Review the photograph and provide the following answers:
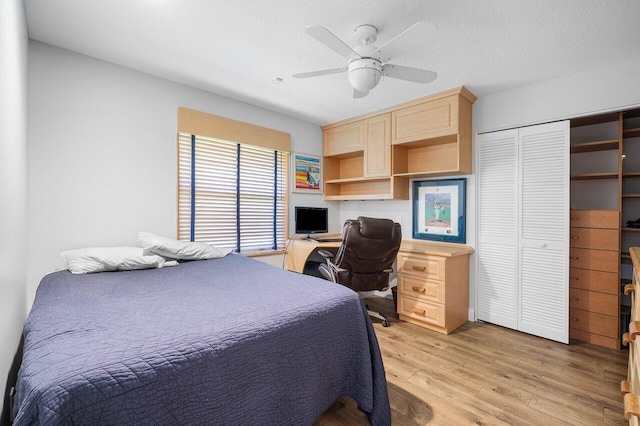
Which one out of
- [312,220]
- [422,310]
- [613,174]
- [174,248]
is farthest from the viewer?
[312,220]

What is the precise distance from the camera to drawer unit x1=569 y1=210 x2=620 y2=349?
8.25 ft

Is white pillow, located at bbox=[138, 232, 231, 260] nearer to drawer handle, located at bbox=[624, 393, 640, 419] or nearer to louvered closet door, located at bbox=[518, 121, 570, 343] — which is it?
drawer handle, located at bbox=[624, 393, 640, 419]

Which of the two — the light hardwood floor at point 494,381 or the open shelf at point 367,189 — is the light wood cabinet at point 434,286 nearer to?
the light hardwood floor at point 494,381

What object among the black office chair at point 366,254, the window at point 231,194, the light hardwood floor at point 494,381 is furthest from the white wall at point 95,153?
the light hardwood floor at point 494,381

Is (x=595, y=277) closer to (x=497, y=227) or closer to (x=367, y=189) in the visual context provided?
(x=497, y=227)

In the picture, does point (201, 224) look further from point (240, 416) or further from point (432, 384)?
point (432, 384)

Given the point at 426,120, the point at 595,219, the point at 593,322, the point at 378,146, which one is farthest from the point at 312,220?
the point at 593,322

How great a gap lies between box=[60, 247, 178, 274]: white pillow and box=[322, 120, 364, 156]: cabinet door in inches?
110

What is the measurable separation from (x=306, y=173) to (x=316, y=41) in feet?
7.12

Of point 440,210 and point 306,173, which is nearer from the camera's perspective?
point 440,210

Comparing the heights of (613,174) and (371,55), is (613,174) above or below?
below

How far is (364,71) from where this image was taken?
1900 mm

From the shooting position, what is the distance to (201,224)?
311cm

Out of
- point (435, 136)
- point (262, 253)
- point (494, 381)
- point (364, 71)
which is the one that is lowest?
point (494, 381)
